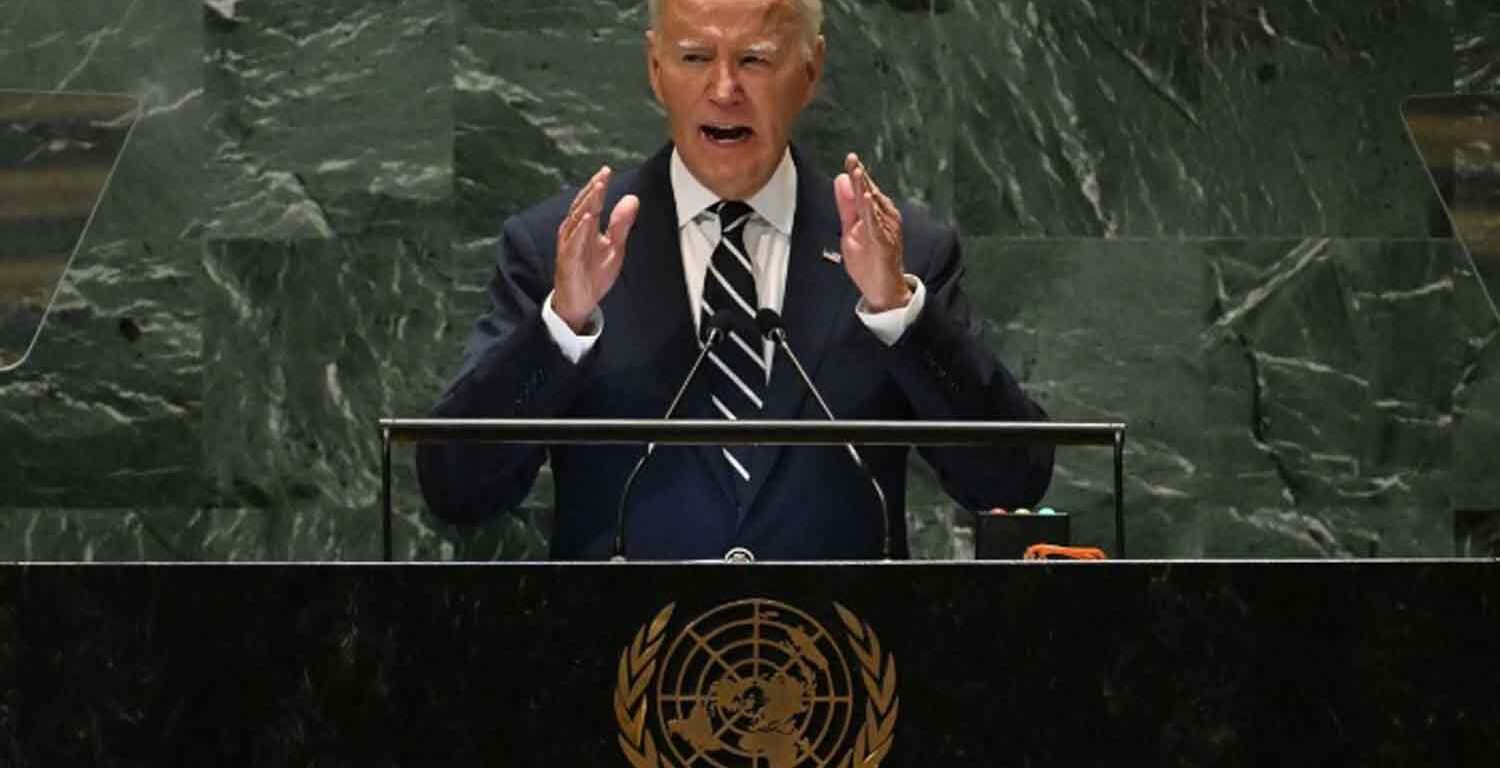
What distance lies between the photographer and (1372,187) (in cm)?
541

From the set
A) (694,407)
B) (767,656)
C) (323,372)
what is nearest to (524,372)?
(694,407)

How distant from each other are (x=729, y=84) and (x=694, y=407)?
0.55 meters

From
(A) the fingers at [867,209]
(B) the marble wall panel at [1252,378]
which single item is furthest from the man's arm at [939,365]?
(B) the marble wall panel at [1252,378]

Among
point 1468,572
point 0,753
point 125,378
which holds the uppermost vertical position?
Result: point 1468,572

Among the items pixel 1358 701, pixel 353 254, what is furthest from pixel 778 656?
pixel 353 254

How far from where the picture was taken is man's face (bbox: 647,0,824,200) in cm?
414

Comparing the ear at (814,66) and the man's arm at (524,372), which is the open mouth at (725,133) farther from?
the man's arm at (524,372)

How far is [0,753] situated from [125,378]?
269 centimetres

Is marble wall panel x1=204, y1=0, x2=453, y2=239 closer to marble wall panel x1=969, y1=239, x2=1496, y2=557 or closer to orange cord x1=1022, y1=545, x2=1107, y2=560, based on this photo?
marble wall panel x1=969, y1=239, x2=1496, y2=557

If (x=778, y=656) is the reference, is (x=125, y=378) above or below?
below

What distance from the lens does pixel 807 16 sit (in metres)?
4.23

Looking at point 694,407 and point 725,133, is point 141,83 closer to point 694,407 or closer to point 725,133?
point 725,133

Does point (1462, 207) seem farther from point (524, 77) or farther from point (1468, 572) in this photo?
point (1468, 572)

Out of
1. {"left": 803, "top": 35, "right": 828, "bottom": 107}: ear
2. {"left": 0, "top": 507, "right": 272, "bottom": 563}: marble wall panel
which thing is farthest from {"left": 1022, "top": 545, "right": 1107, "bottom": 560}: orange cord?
{"left": 0, "top": 507, "right": 272, "bottom": 563}: marble wall panel
